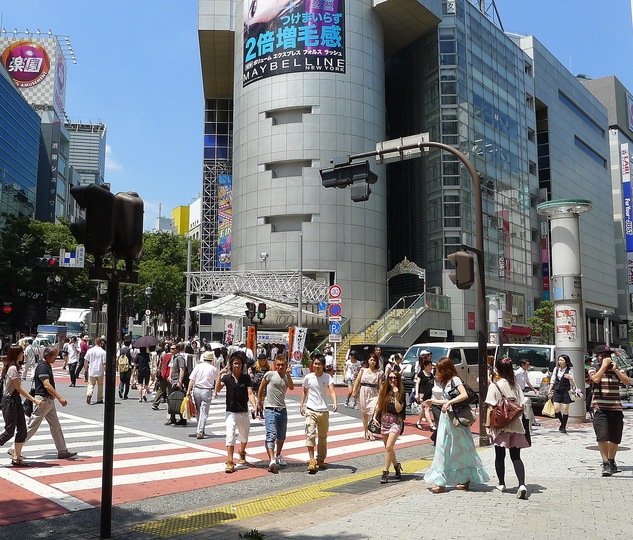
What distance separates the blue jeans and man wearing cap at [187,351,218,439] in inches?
131

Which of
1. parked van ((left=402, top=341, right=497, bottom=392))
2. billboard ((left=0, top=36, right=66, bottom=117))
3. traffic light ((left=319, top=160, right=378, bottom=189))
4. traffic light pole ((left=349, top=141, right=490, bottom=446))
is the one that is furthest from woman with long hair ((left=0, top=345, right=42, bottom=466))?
billboard ((left=0, top=36, right=66, bottom=117))

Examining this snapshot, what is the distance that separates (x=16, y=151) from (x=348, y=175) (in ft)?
231

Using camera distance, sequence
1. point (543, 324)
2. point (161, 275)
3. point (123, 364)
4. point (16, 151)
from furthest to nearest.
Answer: point (16, 151)
point (161, 275)
point (543, 324)
point (123, 364)

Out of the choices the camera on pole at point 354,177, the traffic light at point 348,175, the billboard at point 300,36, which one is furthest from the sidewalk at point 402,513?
the billboard at point 300,36

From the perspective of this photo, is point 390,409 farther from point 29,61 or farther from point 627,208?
point 29,61

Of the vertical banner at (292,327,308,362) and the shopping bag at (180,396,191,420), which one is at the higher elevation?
the vertical banner at (292,327,308,362)

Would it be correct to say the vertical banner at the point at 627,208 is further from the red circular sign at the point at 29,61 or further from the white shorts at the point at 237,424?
the red circular sign at the point at 29,61

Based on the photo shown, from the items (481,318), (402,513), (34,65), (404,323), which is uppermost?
(34,65)

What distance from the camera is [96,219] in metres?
5.93

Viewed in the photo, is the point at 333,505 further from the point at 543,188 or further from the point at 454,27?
the point at 543,188

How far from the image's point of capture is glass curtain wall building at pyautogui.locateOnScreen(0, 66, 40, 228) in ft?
228

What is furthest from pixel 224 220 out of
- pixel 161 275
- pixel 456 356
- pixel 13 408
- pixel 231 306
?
pixel 13 408

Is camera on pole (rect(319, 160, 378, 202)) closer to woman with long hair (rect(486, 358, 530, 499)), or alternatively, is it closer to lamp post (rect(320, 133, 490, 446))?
lamp post (rect(320, 133, 490, 446))

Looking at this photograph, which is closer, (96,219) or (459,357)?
(96,219)
